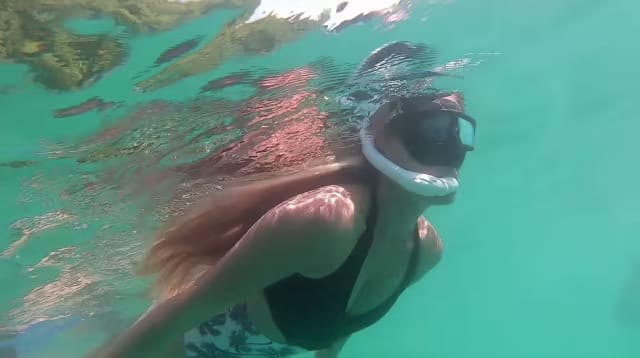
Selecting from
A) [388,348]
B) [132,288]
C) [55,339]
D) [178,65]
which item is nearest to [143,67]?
[178,65]

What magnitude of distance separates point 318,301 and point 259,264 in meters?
0.67

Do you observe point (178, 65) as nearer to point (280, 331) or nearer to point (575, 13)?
point (280, 331)

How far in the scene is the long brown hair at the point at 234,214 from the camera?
525cm

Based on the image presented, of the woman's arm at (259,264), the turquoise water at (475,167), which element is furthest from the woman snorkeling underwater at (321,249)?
the turquoise water at (475,167)

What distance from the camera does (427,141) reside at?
4902 mm

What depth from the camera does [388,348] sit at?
176ft

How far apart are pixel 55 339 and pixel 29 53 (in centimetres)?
1882

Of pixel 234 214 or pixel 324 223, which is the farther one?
pixel 234 214

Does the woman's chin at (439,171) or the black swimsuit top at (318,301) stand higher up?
the woman's chin at (439,171)

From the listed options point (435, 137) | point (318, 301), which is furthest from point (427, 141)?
point (318, 301)

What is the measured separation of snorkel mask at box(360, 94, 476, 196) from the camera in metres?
4.54

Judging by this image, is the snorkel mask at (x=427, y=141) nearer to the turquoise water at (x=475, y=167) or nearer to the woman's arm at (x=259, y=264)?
the woman's arm at (x=259, y=264)

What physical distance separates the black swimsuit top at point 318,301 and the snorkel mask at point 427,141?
0.38 meters

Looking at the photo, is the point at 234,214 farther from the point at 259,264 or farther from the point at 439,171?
the point at 439,171
